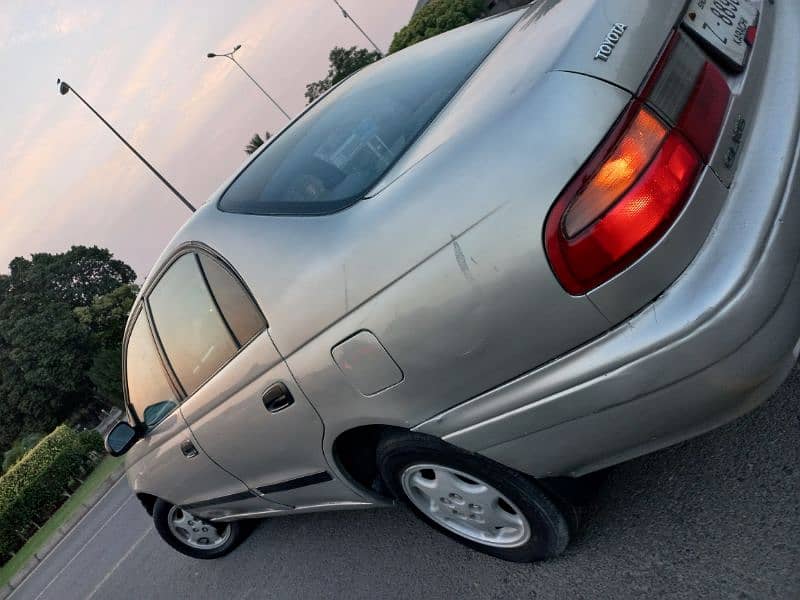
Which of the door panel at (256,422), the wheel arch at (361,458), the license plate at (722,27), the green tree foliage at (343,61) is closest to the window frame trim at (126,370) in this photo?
the door panel at (256,422)

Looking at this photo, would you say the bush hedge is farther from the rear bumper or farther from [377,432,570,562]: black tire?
the rear bumper

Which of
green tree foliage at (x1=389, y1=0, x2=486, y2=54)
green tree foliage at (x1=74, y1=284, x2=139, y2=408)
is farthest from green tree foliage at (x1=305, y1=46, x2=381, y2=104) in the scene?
green tree foliage at (x1=74, y1=284, x2=139, y2=408)

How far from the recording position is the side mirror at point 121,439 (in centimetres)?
352

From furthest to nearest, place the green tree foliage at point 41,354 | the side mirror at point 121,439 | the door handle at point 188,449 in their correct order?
1. the green tree foliage at point 41,354
2. the side mirror at point 121,439
3. the door handle at point 188,449

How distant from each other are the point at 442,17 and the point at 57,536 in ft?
128

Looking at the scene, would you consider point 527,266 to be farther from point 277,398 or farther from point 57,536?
point 57,536

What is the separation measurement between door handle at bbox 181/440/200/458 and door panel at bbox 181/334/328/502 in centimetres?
12

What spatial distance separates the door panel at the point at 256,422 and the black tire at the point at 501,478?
319 mm

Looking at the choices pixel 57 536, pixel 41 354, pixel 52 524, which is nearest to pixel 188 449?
pixel 57 536

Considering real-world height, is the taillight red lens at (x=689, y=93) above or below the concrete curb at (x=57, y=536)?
above

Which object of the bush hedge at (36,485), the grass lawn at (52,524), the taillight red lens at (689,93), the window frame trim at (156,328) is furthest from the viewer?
the bush hedge at (36,485)

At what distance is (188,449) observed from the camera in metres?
3.30

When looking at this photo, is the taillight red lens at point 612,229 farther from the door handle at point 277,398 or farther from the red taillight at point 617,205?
the door handle at point 277,398

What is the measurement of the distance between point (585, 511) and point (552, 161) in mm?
1539
